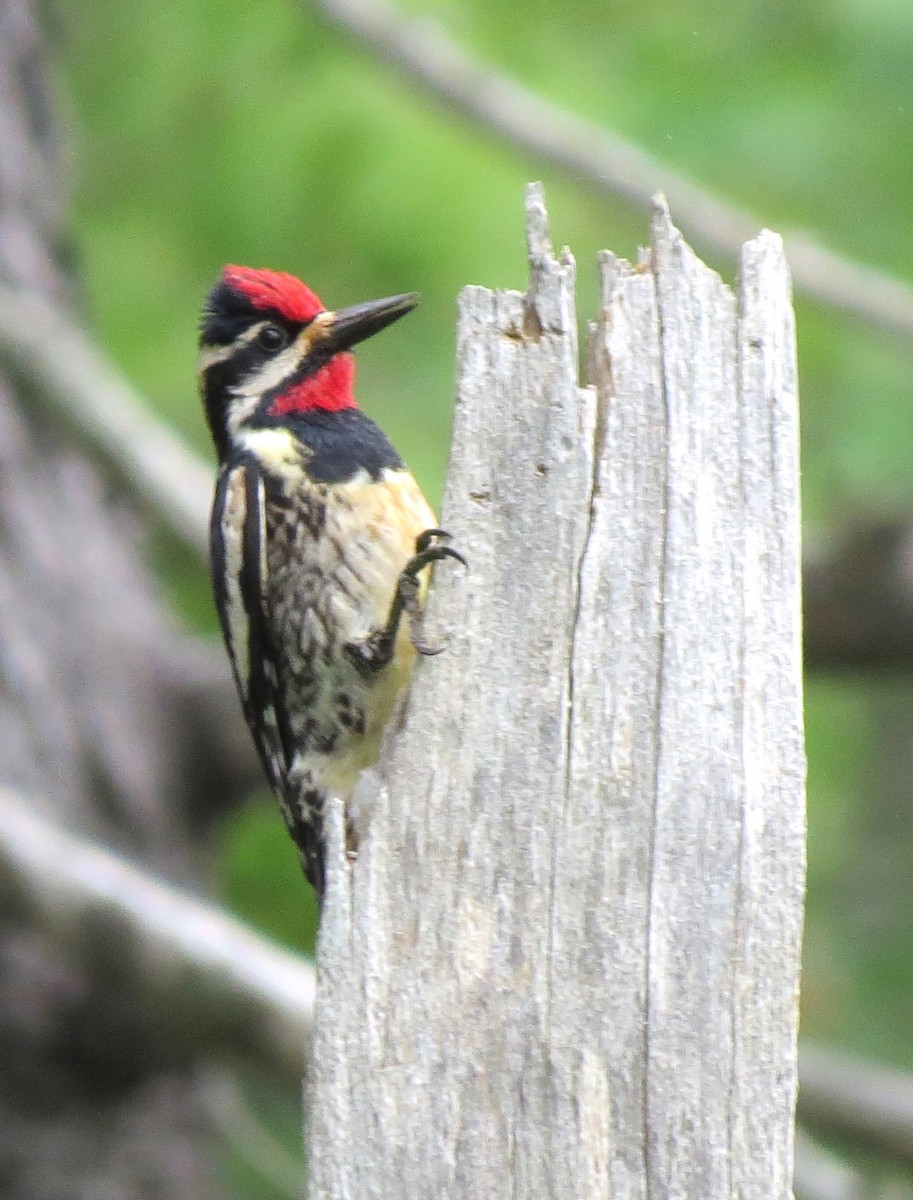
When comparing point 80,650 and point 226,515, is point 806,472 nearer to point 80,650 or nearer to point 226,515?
point 80,650

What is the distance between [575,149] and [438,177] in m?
0.67

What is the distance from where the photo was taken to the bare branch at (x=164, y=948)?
4.24 meters

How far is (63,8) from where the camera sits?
6.41 m

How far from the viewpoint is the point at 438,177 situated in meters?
5.48

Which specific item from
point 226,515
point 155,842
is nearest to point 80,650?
point 155,842

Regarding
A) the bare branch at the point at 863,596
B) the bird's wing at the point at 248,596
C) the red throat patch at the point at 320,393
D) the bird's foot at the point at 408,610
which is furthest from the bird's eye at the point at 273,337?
the bare branch at the point at 863,596

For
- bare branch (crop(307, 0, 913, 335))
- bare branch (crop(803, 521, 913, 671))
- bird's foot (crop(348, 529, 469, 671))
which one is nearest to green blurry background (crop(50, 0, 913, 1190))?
bare branch (crop(307, 0, 913, 335))

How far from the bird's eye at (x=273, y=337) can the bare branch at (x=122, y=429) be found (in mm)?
989

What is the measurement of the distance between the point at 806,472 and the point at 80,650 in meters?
2.58

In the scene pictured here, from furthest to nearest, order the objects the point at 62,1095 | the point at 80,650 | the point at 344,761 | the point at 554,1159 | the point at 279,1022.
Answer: the point at 80,650
the point at 62,1095
the point at 279,1022
the point at 344,761
the point at 554,1159

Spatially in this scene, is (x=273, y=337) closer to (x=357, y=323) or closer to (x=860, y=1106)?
(x=357, y=323)

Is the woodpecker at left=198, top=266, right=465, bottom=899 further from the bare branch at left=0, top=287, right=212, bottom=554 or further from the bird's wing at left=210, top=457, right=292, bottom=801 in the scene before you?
the bare branch at left=0, top=287, right=212, bottom=554

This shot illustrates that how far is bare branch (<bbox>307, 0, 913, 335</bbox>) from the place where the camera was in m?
4.75

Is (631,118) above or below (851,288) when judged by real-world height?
above
